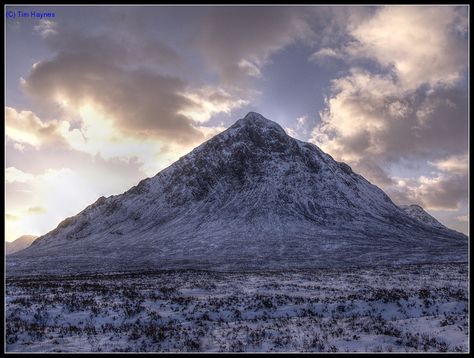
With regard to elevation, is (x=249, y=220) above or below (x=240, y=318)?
Result: above

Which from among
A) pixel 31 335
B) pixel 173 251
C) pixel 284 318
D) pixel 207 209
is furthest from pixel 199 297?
pixel 207 209

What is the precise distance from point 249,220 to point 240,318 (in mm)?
105999

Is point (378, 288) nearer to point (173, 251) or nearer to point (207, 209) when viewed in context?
point (173, 251)

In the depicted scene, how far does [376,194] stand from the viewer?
171 metres

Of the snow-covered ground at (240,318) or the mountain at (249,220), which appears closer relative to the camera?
the snow-covered ground at (240,318)

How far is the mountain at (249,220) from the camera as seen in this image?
3199 inches

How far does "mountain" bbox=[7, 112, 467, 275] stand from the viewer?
267ft

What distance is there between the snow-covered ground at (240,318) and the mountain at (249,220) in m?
35.7

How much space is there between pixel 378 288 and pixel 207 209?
4482 inches

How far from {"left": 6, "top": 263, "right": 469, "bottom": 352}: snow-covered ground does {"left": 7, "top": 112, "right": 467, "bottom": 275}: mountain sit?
117ft

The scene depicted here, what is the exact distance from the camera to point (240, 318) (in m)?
22.7

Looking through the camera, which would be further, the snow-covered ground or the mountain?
the mountain

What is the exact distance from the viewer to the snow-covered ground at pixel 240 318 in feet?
54.7

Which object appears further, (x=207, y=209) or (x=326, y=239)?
(x=207, y=209)
